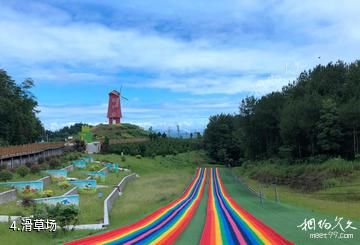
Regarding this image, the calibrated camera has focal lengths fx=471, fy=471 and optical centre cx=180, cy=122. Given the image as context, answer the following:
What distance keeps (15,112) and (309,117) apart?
48617mm

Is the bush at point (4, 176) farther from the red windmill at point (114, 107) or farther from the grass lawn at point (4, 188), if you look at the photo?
the red windmill at point (114, 107)

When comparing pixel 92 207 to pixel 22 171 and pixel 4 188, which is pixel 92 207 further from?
pixel 22 171

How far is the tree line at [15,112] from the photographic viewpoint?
251 ft

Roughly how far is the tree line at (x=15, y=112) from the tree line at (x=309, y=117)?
38712 millimetres

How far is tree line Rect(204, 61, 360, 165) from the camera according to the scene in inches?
2031

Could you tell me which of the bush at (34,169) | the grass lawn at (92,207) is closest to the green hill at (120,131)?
the bush at (34,169)

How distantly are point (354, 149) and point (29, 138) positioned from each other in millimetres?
65543

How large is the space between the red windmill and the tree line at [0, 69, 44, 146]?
1733 inches

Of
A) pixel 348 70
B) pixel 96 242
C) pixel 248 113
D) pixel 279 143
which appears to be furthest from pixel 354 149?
pixel 96 242

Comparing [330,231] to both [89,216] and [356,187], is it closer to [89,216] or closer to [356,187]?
[89,216]

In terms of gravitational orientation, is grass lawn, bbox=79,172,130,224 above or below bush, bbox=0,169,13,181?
below

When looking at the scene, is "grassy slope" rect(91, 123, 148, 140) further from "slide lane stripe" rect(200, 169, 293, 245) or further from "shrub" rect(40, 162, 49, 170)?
"slide lane stripe" rect(200, 169, 293, 245)

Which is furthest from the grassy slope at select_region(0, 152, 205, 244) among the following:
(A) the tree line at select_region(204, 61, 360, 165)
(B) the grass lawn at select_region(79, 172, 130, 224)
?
(A) the tree line at select_region(204, 61, 360, 165)

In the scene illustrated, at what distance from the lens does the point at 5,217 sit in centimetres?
2172
